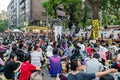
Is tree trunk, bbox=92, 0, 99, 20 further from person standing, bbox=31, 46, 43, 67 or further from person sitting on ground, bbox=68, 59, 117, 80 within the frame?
person sitting on ground, bbox=68, 59, 117, 80

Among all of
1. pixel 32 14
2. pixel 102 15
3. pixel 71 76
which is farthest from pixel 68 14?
pixel 71 76

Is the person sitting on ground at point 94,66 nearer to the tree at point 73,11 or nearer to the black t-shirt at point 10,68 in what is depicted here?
the black t-shirt at point 10,68

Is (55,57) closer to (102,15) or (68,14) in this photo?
(68,14)

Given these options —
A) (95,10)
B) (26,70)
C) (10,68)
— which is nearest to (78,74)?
(26,70)

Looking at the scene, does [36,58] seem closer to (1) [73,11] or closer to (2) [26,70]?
(2) [26,70]

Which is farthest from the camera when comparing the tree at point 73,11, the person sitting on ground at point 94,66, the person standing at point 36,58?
the tree at point 73,11

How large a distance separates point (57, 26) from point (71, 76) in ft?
82.5

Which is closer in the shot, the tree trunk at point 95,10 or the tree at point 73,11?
the tree trunk at point 95,10

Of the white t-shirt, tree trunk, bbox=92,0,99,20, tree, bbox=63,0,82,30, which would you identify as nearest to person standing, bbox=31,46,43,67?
the white t-shirt

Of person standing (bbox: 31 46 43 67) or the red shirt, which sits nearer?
the red shirt

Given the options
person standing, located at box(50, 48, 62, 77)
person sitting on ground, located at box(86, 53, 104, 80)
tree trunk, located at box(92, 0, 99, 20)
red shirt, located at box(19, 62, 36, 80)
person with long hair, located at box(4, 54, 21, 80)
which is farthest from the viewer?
tree trunk, located at box(92, 0, 99, 20)

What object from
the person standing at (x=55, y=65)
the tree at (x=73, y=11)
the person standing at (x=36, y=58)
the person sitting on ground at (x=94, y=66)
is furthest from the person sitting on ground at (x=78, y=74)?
the tree at (x=73, y=11)

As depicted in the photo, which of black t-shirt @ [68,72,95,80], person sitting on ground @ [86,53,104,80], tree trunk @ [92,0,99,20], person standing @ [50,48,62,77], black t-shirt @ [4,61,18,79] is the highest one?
tree trunk @ [92,0,99,20]

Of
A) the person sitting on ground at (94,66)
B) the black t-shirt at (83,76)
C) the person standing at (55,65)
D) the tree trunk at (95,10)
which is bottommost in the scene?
the person standing at (55,65)
